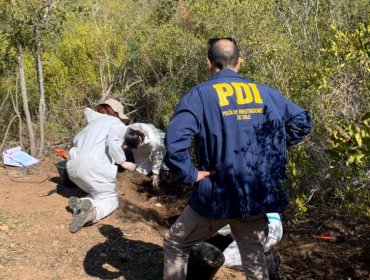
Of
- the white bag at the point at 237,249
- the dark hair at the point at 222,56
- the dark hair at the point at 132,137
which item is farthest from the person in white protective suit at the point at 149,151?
the dark hair at the point at 222,56

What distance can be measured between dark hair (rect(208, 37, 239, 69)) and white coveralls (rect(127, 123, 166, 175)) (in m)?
3.04

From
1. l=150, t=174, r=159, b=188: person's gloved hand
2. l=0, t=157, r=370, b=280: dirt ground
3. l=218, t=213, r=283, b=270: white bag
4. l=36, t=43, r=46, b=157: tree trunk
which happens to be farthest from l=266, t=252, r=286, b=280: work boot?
l=36, t=43, r=46, b=157: tree trunk

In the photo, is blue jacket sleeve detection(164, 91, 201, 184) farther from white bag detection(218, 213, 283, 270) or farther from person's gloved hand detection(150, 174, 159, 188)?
person's gloved hand detection(150, 174, 159, 188)

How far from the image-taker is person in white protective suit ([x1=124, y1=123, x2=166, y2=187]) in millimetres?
5783

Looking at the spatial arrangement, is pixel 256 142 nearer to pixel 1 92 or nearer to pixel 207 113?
pixel 207 113

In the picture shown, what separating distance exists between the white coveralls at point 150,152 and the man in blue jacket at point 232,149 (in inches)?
121

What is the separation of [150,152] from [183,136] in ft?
12.1

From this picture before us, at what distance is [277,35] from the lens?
18.8ft

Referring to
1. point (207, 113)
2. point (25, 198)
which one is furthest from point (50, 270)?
point (207, 113)

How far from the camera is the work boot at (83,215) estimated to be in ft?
15.0

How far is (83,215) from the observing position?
4652 millimetres

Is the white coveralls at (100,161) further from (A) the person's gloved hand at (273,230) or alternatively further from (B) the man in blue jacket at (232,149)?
(B) the man in blue jacket at (232,149)

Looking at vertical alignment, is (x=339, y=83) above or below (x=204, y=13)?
below

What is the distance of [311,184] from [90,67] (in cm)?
583
